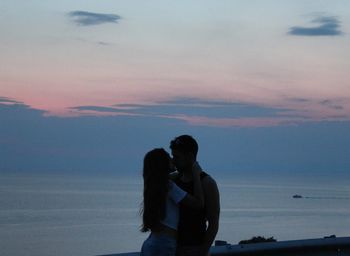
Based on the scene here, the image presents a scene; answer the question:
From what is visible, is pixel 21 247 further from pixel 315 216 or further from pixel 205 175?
pixel 205 175

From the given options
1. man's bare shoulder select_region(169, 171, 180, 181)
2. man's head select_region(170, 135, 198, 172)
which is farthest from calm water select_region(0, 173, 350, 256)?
man's head select_region(170, 135, 198, 172)

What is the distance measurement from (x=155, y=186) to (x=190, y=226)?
423 mm

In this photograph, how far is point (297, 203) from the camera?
16638 cm

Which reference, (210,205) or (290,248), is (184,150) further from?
(290,248)

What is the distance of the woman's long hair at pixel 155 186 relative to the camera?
529 centimetres

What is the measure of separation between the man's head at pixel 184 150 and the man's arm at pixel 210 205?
0.63 feet

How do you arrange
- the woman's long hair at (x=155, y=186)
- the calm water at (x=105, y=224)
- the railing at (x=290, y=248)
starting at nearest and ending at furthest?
the woman's long hair at (x=155, y=186) < the railing at (x=290, y=248) < the calm water at (x=105, y=224)

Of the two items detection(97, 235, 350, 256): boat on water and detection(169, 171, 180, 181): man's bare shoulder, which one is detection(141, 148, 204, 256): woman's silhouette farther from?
detection(97, 235, 350, 256): boat on water

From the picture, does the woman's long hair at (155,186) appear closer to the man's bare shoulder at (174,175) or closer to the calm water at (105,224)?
the man's bare shoulder at (174,175)

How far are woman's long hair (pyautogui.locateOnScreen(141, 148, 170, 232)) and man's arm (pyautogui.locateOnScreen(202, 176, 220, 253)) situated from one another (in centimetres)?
30

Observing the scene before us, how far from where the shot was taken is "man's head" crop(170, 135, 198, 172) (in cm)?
538

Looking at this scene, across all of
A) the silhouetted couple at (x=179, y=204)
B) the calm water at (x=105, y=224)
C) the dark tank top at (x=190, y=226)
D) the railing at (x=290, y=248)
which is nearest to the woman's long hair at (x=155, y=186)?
the silhouetted couple at (x=179, y=204)

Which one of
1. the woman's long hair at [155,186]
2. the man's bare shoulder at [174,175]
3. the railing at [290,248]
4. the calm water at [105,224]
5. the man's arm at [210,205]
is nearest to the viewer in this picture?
the woman's long hair at [155,186]

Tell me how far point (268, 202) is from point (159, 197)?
164 metres
